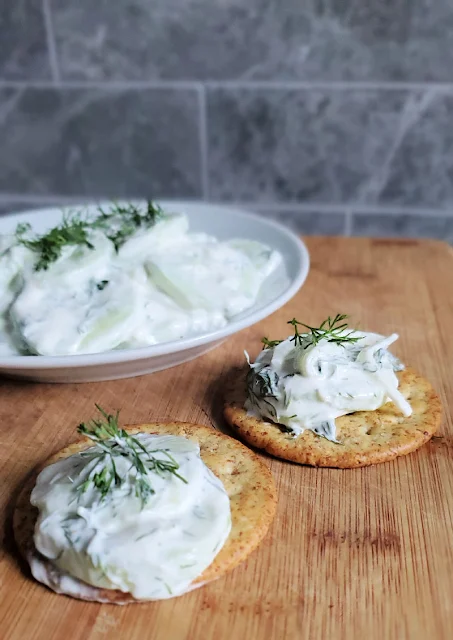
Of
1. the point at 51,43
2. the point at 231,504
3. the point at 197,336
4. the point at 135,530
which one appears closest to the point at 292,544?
the point at 231,504

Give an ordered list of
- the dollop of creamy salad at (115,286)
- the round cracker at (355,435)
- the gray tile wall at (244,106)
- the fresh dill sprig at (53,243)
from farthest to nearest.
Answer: the gray tile wall at (244,106) < the fresh dill sprig at (53,243) < the dollop of creamy salad at (115,286) < the round cracker at (355,435)

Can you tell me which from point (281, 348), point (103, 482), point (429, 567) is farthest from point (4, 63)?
point (429, 567)

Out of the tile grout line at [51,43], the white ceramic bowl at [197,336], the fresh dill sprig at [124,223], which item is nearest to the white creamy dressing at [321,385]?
the white ceramic bowl at [197,336]

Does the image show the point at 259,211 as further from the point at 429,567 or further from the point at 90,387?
the point at 429,567

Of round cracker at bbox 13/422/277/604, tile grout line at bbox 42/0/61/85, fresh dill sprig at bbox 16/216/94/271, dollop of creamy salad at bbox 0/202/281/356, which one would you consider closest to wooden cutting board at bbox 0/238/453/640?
round cracker at bbox 13/422/277/604

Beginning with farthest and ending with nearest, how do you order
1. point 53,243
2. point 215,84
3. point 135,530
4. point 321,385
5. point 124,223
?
point 215,84 → point 124,223 → point 53,243 → point 321,385 → point 135,530

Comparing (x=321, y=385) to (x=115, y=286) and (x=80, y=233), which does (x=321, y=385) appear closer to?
(x=115, y=286)

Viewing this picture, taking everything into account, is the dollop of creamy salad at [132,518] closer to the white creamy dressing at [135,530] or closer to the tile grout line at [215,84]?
the white creamy dressing at [135,530]
